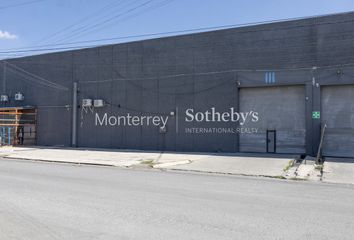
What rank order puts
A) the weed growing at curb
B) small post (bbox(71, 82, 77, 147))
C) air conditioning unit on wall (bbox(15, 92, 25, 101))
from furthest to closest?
1. air conditioning unit on wall (bbox(15, 92, 25, 101))
2. small post (bbox(71, 82, 77, 147))
3. the weed growing at curb

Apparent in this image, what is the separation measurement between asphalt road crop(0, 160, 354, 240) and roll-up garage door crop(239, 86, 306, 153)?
32.1 ft

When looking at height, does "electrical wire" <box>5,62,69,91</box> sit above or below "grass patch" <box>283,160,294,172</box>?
above

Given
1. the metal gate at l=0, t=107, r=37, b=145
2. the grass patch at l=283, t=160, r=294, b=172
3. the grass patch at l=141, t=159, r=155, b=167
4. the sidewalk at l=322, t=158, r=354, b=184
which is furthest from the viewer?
the metal gate at l=0, t=107, r=37, b=145

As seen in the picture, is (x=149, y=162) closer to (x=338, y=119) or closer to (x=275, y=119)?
(x=275, y=119)

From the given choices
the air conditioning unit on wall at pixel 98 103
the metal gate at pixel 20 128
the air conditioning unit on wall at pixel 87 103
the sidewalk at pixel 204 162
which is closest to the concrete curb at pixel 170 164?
the sidewalk at pixel 204 162

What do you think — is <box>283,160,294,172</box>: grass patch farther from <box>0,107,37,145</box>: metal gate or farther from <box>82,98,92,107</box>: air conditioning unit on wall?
<box>0,107,37,145</box>: metal gate

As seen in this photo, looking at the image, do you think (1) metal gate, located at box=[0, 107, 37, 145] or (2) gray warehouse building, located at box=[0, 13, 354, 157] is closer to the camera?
(2) gray warehouse building, located at box=[0, 13, 354, 157]

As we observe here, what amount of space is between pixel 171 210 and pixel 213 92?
17018 mm

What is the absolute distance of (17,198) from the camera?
31.2 feet

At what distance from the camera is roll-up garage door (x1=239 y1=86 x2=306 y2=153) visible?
2261 centimetres

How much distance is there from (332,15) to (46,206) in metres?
18.4

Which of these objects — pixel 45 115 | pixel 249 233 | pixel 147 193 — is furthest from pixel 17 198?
pixel 45 115

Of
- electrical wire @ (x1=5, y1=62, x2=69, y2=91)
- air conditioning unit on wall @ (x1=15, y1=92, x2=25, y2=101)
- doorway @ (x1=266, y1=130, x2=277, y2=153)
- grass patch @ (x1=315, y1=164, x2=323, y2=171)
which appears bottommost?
grass patch @ (x1=315, y1=164, x2=323, y2=171)

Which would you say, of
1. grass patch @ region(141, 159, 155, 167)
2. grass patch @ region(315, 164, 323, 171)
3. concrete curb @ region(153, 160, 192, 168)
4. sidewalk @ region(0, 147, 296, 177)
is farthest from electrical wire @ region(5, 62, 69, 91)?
grass patch @ region(315, 164, 323, 171)
